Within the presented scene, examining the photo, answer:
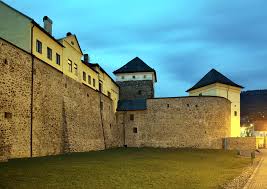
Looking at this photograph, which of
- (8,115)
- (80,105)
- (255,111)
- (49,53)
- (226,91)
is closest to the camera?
(8,115)

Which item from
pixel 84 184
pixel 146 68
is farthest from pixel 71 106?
pixel 146 68

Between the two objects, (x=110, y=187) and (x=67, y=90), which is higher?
(x=67, y=90)

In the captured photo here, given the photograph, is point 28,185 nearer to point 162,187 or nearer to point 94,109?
point 162,187

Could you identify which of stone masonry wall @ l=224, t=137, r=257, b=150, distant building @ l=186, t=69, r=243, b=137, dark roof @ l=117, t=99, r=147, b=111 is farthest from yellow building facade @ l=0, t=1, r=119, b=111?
distant building @ l=186, t=69, r=243, b=137

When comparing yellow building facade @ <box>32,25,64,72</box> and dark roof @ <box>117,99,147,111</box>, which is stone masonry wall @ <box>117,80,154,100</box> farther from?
yellow building facade @ <box>32,25,64,72</box>

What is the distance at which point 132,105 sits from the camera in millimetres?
43312

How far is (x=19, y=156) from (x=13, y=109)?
2.58 meters

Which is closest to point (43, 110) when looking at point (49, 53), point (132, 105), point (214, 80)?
point (49, 53)

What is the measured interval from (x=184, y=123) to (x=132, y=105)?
733cm

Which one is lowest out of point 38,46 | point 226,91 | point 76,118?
point 76,118

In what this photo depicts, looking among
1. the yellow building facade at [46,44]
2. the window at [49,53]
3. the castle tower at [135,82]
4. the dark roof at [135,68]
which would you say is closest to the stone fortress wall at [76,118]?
the yellow building facade at [46,44]

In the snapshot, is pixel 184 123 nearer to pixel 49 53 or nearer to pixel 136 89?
pixel 136 89

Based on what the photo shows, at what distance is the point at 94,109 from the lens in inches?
1310

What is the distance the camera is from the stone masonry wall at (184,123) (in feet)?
130
